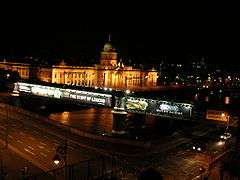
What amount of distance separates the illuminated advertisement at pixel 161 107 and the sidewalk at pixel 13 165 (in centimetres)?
1907

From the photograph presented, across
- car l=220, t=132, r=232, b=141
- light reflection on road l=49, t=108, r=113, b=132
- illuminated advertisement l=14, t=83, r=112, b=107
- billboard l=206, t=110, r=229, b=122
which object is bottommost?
car l=220, t=132, r=232, b=141

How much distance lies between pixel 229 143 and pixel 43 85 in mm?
32136

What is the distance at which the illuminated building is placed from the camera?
127812 millimetres

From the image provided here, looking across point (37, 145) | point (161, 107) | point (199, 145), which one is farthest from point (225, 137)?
point (37, 145)

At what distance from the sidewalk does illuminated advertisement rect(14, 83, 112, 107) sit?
16.3 meters

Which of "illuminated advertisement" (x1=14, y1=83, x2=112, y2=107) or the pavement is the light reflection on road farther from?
the pavement

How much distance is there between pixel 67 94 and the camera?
61.3 m

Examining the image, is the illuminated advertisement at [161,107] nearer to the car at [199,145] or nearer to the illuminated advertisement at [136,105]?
the illuminated advertisement at [136,105]

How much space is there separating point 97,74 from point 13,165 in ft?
354

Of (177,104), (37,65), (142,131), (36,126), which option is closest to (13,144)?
(36,126)

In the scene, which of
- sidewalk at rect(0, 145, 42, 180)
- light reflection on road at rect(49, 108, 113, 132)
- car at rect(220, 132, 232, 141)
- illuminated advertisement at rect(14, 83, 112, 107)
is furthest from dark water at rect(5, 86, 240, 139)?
sidewalk at rect(0, 145, 42, 180)

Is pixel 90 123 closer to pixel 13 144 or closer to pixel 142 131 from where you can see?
pixel 142 131

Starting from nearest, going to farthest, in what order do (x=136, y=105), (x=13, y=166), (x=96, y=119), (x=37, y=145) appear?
(x=13, y=166), (x=37, y=145), (x=136, y=105), (x=96, y=119)

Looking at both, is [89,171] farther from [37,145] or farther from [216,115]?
[216,115]
